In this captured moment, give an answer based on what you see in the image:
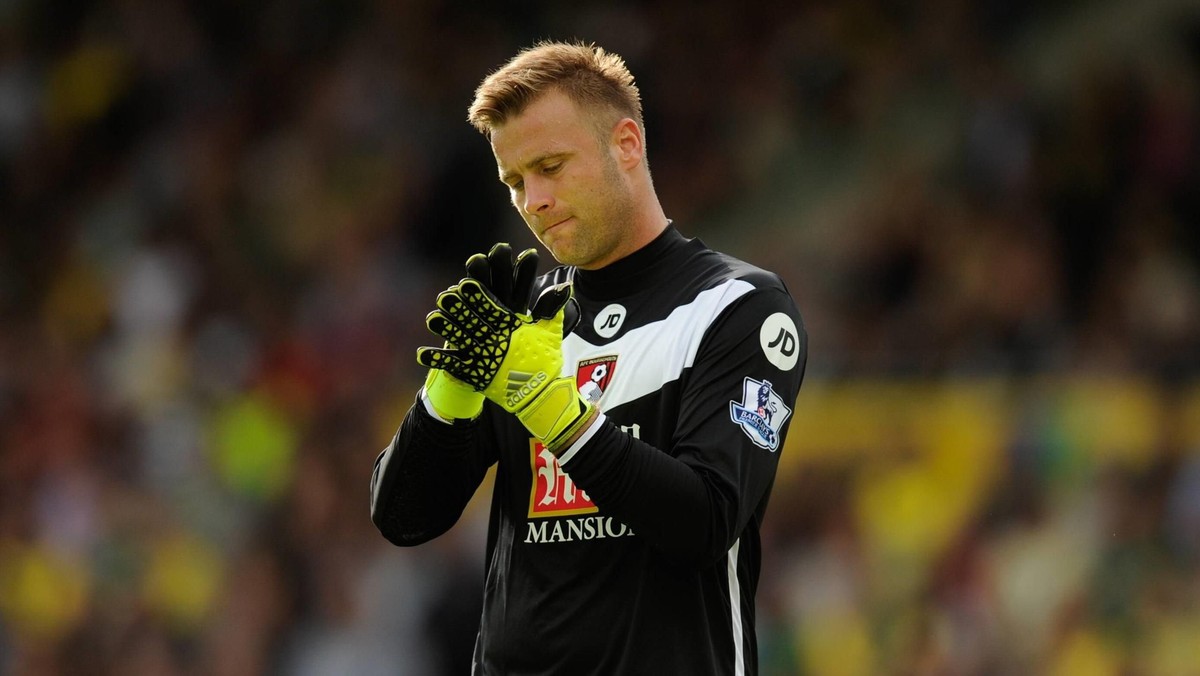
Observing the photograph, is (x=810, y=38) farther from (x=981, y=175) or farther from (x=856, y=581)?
(x=856, y=581)

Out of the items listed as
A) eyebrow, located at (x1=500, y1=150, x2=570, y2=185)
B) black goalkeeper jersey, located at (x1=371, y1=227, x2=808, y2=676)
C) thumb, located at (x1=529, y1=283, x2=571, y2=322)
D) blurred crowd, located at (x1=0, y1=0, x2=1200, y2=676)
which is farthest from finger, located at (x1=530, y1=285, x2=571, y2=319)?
blurred crowd, located at (x1=0, y1=0, x2=1200, y2=676)

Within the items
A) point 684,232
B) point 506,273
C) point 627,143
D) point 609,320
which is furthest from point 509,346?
point 684,232

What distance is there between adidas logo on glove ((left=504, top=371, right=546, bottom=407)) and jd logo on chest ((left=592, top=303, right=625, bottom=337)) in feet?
1.31

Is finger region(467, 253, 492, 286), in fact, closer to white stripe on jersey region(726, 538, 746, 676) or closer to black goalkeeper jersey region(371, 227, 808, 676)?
black goalkeeper jersey region(371, 227, 808, 676)

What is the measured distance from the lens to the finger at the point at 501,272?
2.79 metres

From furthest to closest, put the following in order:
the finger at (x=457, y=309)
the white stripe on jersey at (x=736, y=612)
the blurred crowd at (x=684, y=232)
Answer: the blurred crowd at (x=684, y=232), the white stripe on jersey at (x=736, y=612), the finger at (x=457, y=309)

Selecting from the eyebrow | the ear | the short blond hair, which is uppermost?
the short blond hair

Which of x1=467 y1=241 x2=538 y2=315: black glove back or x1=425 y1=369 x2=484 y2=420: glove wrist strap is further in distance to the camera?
x1=425 y1=369 x2=484 y2=420: glove wrist strap

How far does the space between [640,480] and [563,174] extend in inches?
25.5

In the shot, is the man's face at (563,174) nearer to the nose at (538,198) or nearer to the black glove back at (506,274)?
the nose at (538,198)

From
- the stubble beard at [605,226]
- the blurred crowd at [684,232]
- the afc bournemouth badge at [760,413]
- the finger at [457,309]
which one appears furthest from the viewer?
the blurred crowd at [684,232]

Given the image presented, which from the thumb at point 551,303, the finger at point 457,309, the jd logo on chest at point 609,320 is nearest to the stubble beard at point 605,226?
the jd logo on chest at point 609,320

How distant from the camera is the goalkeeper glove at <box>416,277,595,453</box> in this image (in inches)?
108

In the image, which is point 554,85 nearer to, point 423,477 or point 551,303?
point 551,303
